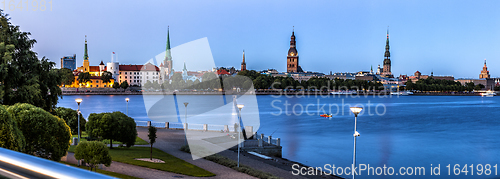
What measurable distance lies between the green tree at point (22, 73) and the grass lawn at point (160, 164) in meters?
6.32

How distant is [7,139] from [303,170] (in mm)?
14203

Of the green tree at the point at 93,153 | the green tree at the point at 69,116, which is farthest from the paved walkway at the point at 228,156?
the green tree at the point at 93,153

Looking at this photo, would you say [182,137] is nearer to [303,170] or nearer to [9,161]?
[303,170]

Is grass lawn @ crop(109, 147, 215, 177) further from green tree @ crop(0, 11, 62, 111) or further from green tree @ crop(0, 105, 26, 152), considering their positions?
green tree @ crop(0, 105, 26, 152)

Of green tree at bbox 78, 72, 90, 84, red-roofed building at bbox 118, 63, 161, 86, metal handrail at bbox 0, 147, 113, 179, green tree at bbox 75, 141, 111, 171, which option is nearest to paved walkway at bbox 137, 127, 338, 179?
green tree at bbox 75, 141, 111, 171

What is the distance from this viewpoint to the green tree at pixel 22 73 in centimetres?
2025

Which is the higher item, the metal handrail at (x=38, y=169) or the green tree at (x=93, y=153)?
the metal handrail at (x=38, y=169)

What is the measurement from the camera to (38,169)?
1.34 meters

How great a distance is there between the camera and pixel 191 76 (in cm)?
17850

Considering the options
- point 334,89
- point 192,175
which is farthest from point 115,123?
point 334,89

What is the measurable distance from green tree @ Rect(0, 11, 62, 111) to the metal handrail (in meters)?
21.3

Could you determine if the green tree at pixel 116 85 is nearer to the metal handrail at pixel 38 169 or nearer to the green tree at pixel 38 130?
the green tree at pixel 38 130

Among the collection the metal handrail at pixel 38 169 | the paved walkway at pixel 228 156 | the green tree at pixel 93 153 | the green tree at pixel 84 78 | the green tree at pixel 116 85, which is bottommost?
the paved walkway at pixel 228 156

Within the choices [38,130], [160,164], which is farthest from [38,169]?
[160,164]
